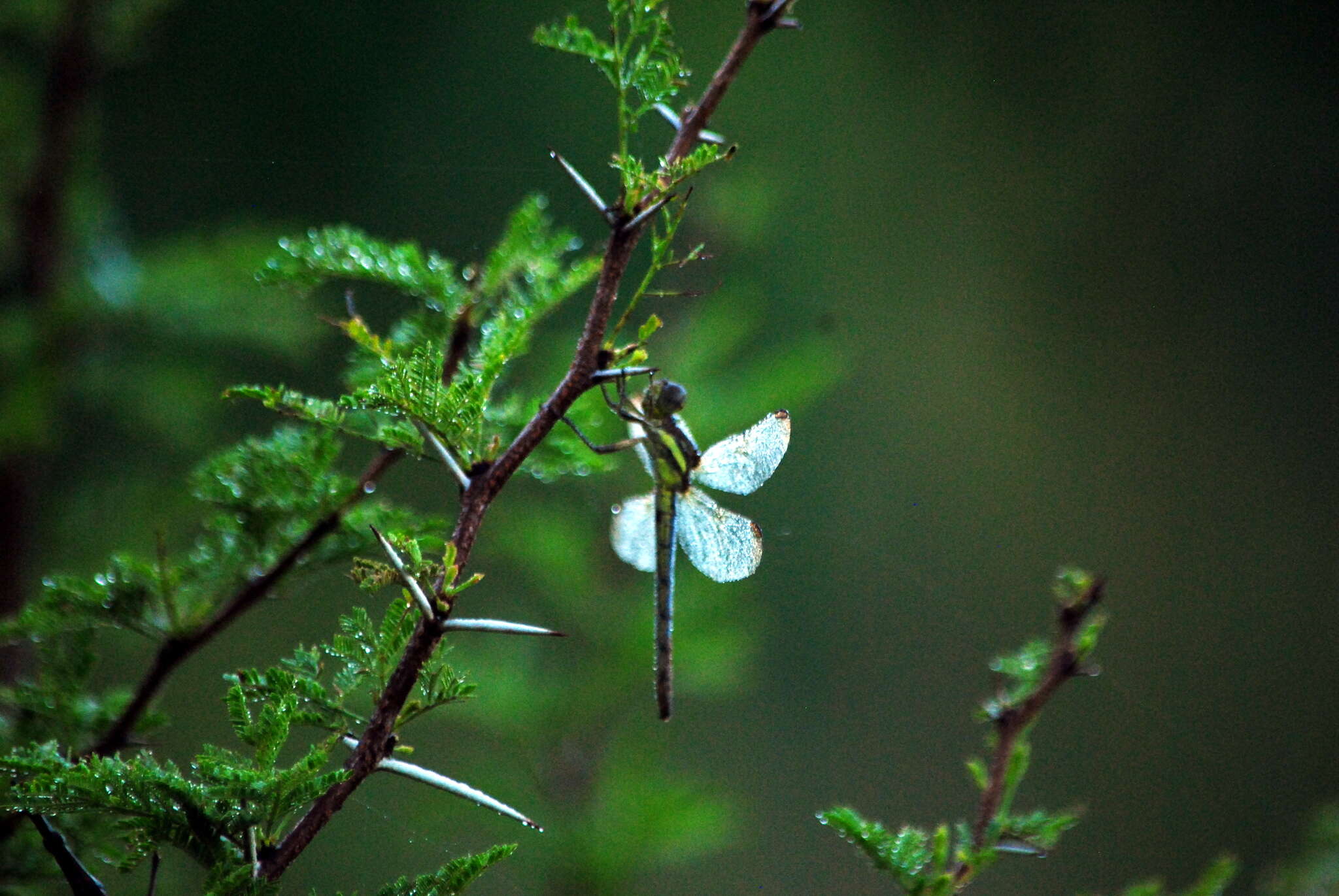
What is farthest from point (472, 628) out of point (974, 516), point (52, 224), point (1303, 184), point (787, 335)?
point (1303, 184)

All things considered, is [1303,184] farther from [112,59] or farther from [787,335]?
[112,59]

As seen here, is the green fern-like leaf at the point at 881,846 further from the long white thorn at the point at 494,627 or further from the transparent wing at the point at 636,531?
the transparent wing at the point at 636,531

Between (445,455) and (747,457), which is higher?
(747,457)

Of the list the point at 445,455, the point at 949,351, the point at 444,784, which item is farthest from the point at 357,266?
the point at 949,351

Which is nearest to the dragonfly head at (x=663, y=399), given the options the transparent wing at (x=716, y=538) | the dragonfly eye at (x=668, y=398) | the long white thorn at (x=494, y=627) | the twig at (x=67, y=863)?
the dragonfly eye at (x=668, y=398)

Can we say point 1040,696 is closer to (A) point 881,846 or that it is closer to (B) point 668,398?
(A) point 881,846

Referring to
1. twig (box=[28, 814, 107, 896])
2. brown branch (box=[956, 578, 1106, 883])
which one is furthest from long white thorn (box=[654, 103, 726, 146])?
twig (box=[28, 814, 107, 896])

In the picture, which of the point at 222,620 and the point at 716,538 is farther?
the point at 716,538
